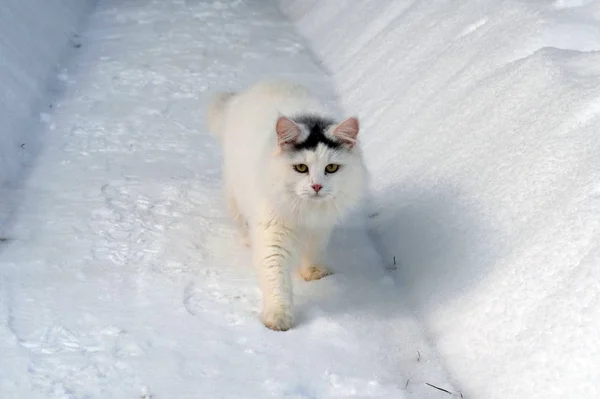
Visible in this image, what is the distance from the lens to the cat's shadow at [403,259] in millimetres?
3768

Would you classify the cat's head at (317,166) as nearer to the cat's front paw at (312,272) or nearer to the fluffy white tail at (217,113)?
the cat's front paw at (312,272)

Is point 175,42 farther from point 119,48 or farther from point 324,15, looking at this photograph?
point 324,15

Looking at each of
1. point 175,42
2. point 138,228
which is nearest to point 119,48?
point 175,42

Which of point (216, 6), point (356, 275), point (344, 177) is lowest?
point (216, 6)

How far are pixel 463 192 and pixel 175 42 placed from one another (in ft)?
15.3

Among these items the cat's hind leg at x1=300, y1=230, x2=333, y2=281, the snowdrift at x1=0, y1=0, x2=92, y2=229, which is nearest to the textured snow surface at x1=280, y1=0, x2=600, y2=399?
the cat's hind leg at x1=300, y1=230, x2=333, y2=281

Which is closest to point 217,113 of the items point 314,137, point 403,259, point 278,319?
point 314,137

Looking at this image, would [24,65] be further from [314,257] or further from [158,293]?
[314,257]

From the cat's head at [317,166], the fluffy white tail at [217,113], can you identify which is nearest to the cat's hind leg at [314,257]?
the cat's head at [317,166]

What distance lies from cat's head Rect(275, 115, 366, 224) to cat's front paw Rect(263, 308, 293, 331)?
1.51 ft

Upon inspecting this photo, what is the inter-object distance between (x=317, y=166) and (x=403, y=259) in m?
0.94

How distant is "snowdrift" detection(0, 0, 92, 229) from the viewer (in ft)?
16.8

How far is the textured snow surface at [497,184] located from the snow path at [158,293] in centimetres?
26

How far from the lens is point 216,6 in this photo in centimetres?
936
